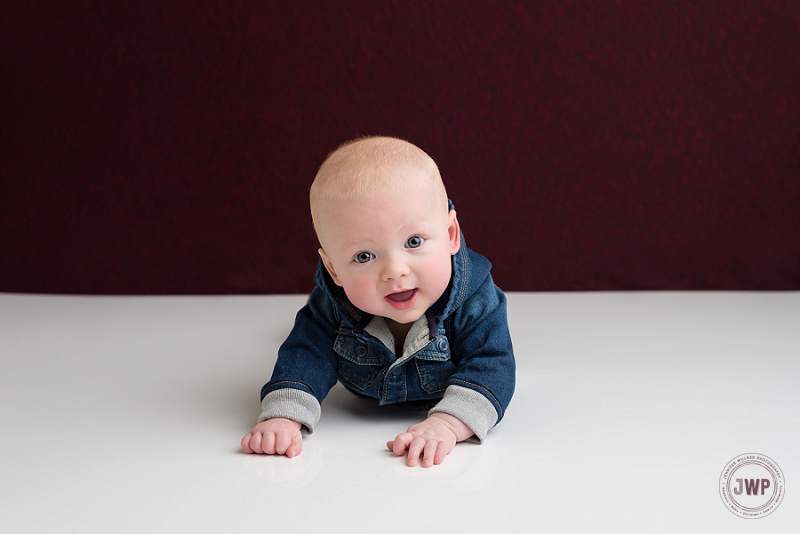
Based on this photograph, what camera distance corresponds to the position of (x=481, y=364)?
1.10 metres

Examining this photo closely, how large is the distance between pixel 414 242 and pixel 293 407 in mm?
274

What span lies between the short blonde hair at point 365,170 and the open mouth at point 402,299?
12 centimetres

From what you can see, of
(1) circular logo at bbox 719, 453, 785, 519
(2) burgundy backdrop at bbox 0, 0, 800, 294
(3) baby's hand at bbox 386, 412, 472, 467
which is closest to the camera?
(1) circular logo at bbox 719, 453, 785, 519

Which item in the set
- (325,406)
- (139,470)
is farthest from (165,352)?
(139,470)

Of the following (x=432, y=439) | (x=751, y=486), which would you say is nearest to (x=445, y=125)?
(x=432, y=439)

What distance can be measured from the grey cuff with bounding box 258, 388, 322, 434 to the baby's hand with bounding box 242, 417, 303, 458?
0.06 feet

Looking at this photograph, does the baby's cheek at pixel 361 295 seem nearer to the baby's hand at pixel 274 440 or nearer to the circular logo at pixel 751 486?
the baby's hand at pixel 274 440

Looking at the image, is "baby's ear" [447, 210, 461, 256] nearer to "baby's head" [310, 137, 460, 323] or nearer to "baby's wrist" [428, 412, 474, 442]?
"baby's head" [310, 137, 460, 323]

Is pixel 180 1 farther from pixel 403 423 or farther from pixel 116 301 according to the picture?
pixel 403 423

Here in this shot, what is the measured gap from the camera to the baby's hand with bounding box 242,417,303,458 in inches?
40.3

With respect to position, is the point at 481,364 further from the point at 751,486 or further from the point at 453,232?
the point at 751,486

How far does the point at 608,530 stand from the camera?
0.82m

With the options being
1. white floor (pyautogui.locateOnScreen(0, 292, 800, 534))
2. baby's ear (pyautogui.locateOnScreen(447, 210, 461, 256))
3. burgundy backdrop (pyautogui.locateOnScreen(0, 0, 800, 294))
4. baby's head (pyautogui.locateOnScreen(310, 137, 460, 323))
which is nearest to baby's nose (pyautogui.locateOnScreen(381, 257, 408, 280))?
baby's head (pyautogui.locateOnScreen(310, 137, 460, 323))

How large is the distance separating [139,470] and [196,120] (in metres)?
1.23
